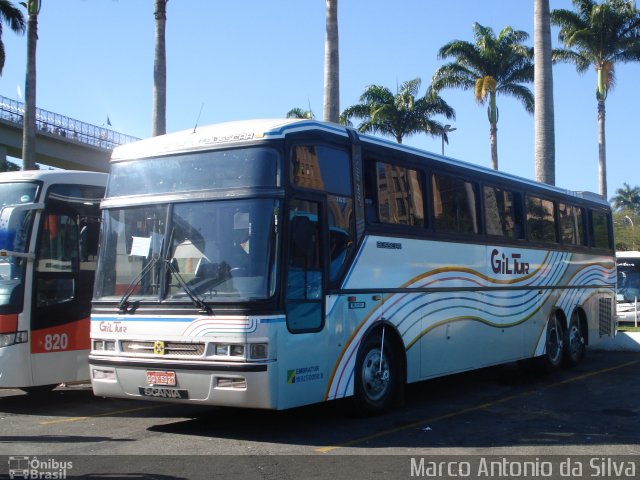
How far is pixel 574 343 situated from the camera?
52.7 ft

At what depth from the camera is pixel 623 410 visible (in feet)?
34.8

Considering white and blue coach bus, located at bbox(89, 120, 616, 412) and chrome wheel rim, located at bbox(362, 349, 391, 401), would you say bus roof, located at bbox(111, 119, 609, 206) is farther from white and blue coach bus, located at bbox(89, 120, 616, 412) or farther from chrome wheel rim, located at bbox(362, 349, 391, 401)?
chrome wheel rim, located at bbox(362, 349, 391, 401)

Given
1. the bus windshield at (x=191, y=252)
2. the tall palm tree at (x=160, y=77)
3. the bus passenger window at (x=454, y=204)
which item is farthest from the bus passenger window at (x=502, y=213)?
the tall palm tree at (x=160, y=77)

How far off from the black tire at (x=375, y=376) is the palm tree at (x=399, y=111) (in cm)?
3450

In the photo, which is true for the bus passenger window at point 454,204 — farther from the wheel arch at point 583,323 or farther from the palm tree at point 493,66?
the palm tree at point 493,66

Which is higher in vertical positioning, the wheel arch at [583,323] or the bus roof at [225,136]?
the bus roof at [225,136]

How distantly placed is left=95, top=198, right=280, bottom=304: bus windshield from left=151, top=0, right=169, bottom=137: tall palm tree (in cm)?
1134

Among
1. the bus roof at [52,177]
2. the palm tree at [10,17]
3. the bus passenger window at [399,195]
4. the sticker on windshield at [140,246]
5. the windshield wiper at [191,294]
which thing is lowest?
the windshield wiper at [191,294]

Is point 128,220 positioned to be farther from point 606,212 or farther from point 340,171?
point 606,212

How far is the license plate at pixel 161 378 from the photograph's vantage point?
28.6 feet

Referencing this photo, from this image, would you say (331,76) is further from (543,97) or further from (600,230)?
(600,230)

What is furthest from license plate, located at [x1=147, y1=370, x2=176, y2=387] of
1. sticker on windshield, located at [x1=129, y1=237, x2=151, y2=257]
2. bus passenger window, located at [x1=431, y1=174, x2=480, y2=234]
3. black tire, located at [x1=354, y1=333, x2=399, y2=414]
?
bus passenger window, located at [x1=431, y1=174, x2=480, y2=234]

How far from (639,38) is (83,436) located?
3376 cm

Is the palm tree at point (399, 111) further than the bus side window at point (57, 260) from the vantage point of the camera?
Yes
